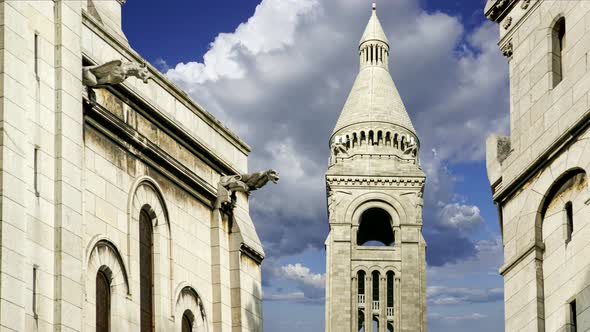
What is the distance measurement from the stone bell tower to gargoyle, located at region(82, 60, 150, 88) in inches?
4217

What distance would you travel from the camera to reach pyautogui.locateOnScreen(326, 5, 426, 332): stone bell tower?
458ft

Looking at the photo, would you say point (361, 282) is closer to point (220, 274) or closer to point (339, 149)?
point (339, 149)

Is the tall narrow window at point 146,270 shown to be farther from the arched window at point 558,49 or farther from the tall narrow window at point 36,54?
the arched window at point 558,49

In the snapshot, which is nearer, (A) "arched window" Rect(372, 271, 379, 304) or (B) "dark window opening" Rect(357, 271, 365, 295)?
(B) "dark window opening" Rect(357, 271, 365, 295)

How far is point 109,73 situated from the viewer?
1237 inches

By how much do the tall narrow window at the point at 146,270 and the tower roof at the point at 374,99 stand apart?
113m

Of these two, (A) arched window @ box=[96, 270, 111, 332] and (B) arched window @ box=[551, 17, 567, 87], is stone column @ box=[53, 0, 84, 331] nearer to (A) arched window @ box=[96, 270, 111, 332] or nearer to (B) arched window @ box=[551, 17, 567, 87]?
(A) arched window @ box=[96, 270, 111, 332]

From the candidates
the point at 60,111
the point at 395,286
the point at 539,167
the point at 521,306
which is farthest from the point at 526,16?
the point at 395,286

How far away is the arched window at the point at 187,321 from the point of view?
36.5 meters

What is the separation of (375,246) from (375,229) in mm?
9719

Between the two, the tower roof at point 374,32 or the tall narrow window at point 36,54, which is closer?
the tall narrow window at point 36,54

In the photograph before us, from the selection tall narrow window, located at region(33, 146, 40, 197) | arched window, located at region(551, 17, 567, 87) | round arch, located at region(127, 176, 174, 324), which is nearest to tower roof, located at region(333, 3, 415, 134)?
arched window, located at region(551, 17, 567, 87)

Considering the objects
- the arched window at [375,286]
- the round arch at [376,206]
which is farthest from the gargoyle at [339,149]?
the arched window at [375,286]

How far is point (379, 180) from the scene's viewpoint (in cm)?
A: 14238
